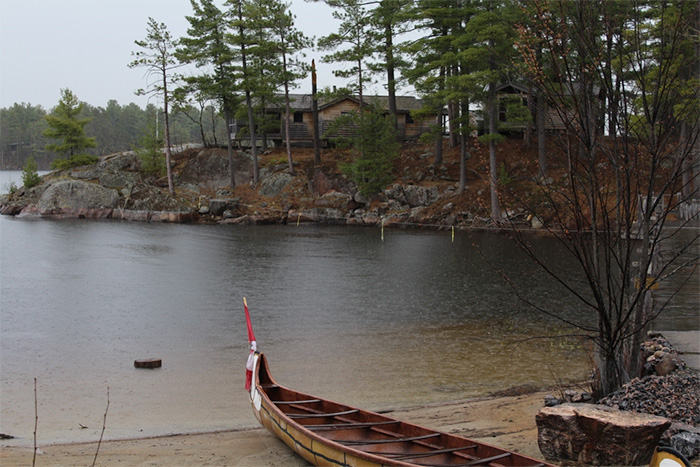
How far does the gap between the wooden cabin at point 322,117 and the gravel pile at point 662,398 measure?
45.3 meters

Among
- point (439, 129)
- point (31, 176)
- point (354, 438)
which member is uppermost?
point (439, 129)

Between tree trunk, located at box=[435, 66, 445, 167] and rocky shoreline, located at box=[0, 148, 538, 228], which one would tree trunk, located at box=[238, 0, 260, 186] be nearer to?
rocky shoreline, located at box=[0, 148, 538, 228]

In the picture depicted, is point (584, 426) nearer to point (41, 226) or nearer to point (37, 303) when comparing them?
point (37, 303)

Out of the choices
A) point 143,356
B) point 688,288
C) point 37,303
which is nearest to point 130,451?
point 143,356

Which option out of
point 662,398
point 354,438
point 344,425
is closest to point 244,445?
point 344,425

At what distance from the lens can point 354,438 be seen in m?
7.77

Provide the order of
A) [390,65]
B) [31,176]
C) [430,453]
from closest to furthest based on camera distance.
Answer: [430,453], [390,65], [31,176]

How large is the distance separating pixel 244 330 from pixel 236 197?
112 ft

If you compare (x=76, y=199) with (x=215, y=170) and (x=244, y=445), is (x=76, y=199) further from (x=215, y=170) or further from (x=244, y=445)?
(x=244, y=445)

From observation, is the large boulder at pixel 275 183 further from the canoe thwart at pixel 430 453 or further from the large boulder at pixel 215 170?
the canoe thwart at pixel 430 453

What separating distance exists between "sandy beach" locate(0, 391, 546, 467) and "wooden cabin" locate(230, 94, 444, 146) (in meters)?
43.7

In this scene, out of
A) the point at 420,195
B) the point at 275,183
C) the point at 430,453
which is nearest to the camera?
the point at 430,453

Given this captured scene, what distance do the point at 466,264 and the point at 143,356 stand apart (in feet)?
51.5

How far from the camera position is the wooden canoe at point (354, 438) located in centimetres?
662
